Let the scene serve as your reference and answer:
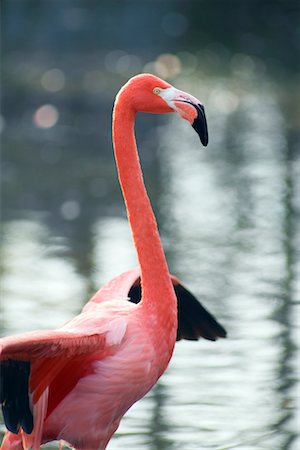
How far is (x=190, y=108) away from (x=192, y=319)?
1169 millimetres

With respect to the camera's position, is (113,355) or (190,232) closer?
(113,355)

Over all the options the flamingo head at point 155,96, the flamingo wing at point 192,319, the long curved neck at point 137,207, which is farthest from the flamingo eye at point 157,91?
the flamingo wing at point 192,319

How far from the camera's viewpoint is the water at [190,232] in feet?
15.8

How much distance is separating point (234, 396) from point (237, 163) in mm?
4804

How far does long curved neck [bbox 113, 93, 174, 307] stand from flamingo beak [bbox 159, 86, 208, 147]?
6.4 inches

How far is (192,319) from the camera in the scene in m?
4.67

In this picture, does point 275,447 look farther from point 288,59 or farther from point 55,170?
point 288,59

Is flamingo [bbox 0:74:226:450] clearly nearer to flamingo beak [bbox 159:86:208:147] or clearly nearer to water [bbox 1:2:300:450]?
flamingo beak [bbox 159:86:208:147]

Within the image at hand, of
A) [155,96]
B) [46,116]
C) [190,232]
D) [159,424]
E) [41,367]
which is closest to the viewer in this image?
[41,367]

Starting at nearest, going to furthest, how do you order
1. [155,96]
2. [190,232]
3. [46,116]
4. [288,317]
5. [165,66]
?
1. [155,96]
2. [288,317]
3. [190,232]
4. [46,116]
5. [165,66]

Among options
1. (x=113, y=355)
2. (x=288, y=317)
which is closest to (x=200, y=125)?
(x=113, y=355)

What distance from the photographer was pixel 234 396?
4.91 m

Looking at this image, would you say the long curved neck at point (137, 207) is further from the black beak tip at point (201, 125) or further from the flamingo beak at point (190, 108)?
the black beak tip at point (201, 125)

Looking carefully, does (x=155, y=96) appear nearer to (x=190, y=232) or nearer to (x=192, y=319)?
(x=192, y=319)
